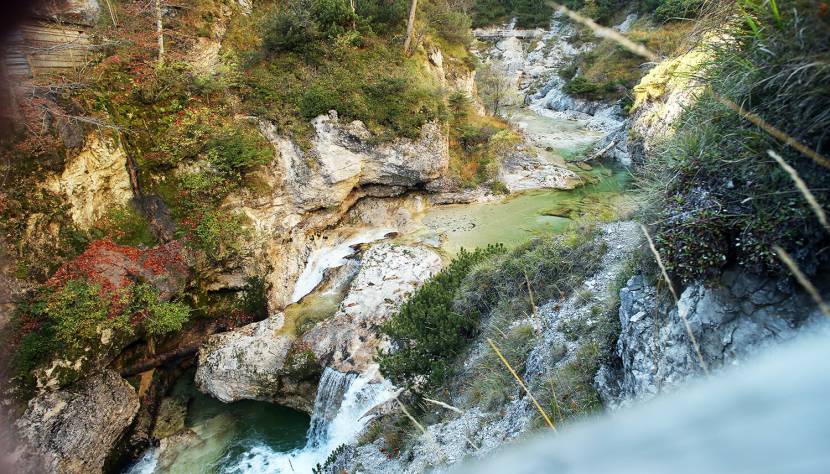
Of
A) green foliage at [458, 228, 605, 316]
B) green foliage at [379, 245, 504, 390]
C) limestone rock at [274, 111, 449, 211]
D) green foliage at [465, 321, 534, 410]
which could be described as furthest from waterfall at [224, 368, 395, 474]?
limestone rock at [274, 111, 449, 211]

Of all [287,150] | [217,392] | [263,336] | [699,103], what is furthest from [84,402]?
[699,103]

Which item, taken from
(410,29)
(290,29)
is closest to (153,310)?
(290,29)

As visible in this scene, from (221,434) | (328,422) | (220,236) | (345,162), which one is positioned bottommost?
(221,434)

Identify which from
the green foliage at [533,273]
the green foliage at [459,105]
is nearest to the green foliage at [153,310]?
the green foliage at [533,273]

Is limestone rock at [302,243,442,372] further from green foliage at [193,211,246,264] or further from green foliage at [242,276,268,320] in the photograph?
green foliage at [193,211,246,264]

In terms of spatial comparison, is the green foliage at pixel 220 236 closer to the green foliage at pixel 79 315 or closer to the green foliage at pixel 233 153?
the green foliage at pixel 233 153

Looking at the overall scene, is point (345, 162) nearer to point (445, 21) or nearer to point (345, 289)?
point (345, 289)

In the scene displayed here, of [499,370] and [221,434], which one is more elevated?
[499,370]
